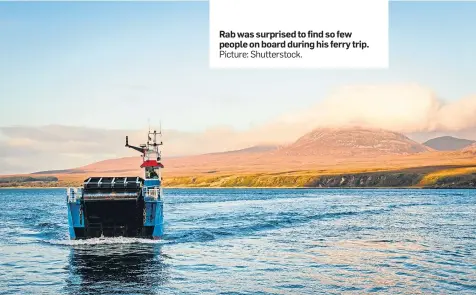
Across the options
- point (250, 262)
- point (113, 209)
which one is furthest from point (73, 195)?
point (250, 262)

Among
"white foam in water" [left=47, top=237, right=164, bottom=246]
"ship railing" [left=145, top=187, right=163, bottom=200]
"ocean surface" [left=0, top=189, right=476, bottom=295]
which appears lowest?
"ocean surface" [left=0, top=189, right=476, bottom=295]

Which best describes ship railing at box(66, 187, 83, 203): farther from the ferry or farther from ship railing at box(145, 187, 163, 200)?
ship railing at box(145, 187, 163, 200)

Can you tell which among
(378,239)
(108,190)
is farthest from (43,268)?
(378,239)

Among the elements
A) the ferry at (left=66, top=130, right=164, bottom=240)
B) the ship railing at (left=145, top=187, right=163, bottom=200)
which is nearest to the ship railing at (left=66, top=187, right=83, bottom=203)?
the ferry at (left=66, top=130, right=164, bottom=240)

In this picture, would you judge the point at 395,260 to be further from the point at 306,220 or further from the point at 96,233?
the point at 306,220

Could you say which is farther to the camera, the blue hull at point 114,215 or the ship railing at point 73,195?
the blue hull at point 114,215

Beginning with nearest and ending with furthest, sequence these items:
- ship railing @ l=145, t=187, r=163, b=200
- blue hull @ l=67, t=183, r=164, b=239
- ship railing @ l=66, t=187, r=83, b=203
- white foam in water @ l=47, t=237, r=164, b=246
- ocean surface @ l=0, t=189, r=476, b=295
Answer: ocean surface @ l=0, t=189, r=476, b=295
ship railing @ l=66, t=187, r=83, b=203
blue hull @ l=67, t=183, r=164, b=239
white foam in water @ l=47, t=237, r=164, b=246
ship railing @ l=145, t=187, r=163, b=200

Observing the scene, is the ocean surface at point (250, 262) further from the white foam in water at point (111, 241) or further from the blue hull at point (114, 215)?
the blue hull at point (114, 215)

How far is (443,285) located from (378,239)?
21192mm

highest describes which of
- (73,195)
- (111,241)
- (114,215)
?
(73,195)

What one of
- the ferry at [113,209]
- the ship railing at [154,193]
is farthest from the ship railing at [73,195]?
the ship railing at [154,193]

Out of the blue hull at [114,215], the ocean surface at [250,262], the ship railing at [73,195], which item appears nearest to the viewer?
the ocean surface at [250,262]

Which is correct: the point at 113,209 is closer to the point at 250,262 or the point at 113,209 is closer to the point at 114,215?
the point at 114,215

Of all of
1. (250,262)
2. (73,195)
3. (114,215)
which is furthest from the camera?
(114,215)
